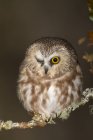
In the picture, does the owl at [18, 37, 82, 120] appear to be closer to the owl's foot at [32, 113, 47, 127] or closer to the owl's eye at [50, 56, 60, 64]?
the owl's eye at [50, 56, 60, 64]

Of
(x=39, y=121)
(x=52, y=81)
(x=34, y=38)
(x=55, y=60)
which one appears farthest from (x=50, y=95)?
(x=34, y=38)

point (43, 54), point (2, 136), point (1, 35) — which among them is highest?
point (1, 35)

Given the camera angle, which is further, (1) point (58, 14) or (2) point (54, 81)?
(1) point (58, 14)

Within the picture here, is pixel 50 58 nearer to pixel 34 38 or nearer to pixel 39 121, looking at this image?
pixel 39 121

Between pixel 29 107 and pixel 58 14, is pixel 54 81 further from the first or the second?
pixel 58 14

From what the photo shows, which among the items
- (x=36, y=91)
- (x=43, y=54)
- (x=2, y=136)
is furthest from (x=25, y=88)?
(x=2, y=136)

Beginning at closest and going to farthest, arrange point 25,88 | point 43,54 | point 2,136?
point 43,54, point 25,88, point 2,136

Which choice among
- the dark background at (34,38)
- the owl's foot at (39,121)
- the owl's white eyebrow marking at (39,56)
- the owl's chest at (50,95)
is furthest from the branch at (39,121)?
the dark background at (34,38)

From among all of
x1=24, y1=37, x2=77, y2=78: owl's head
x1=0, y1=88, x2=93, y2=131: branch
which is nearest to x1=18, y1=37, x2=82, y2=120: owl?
x1=24, y1=37, x2=77, y2=78: owl's head
